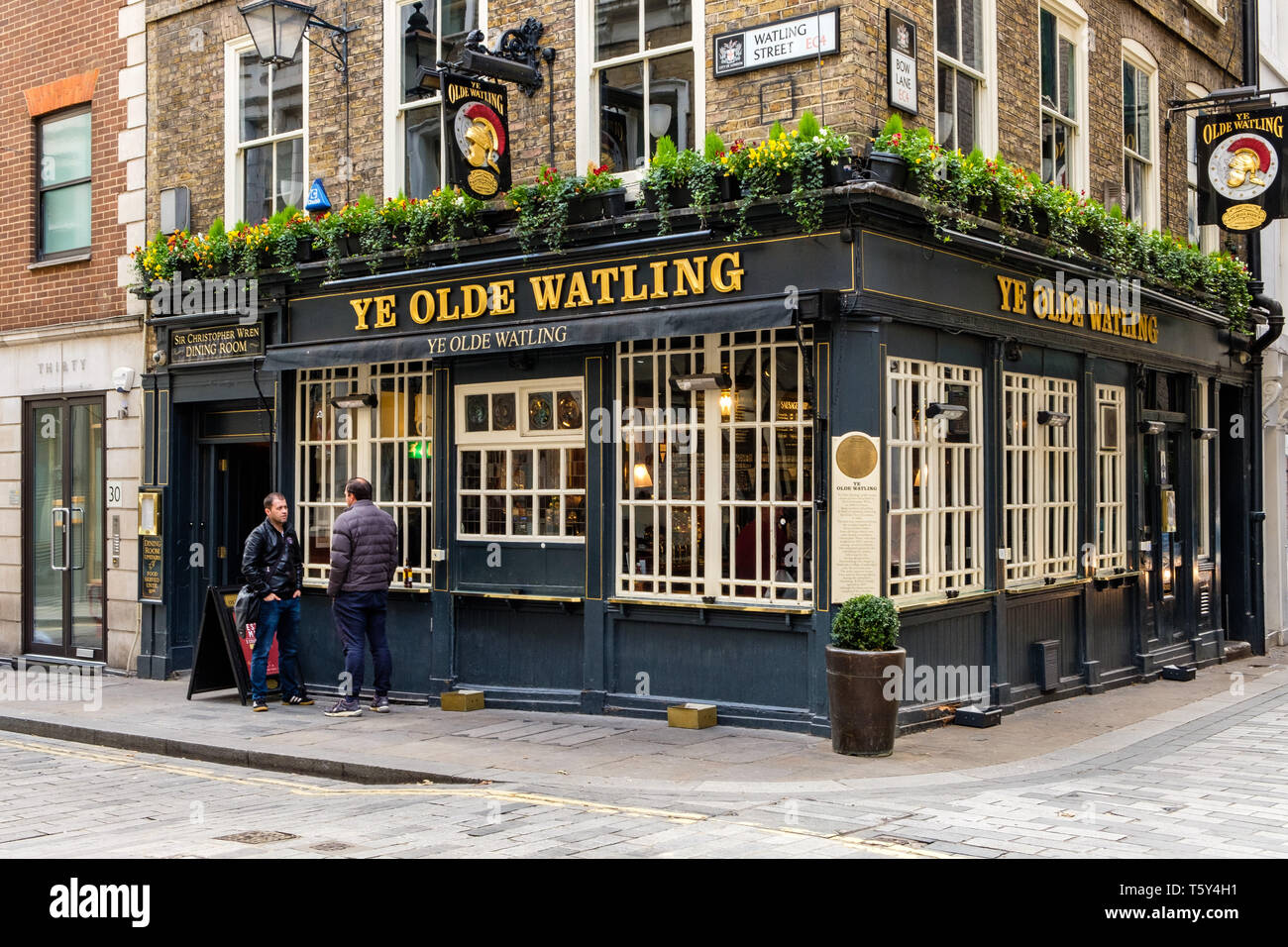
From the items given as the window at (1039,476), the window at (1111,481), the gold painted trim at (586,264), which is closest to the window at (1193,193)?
the window at (1111,481)

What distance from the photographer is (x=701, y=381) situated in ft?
34.8

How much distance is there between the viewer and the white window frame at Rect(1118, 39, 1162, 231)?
14820 mm

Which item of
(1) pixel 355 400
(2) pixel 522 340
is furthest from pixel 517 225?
(1) pixel 355 400

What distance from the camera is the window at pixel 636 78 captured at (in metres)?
10.9

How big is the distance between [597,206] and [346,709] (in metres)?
4.73

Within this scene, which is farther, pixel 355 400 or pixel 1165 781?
pixel 355 400

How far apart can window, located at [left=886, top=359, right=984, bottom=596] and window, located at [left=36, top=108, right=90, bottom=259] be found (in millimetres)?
10007

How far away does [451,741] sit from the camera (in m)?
10.2

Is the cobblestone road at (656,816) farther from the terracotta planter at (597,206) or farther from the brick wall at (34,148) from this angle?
the brick wall at (34,148)

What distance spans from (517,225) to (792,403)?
2880mm

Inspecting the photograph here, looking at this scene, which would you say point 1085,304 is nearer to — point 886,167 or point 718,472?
point 886,167

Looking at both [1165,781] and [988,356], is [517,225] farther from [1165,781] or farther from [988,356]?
[1165,781]

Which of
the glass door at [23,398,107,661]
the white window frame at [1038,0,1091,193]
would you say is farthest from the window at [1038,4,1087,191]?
the glass door at [23,398,107,661]

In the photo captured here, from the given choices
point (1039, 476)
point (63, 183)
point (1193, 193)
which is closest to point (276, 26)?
point (63, 183)
